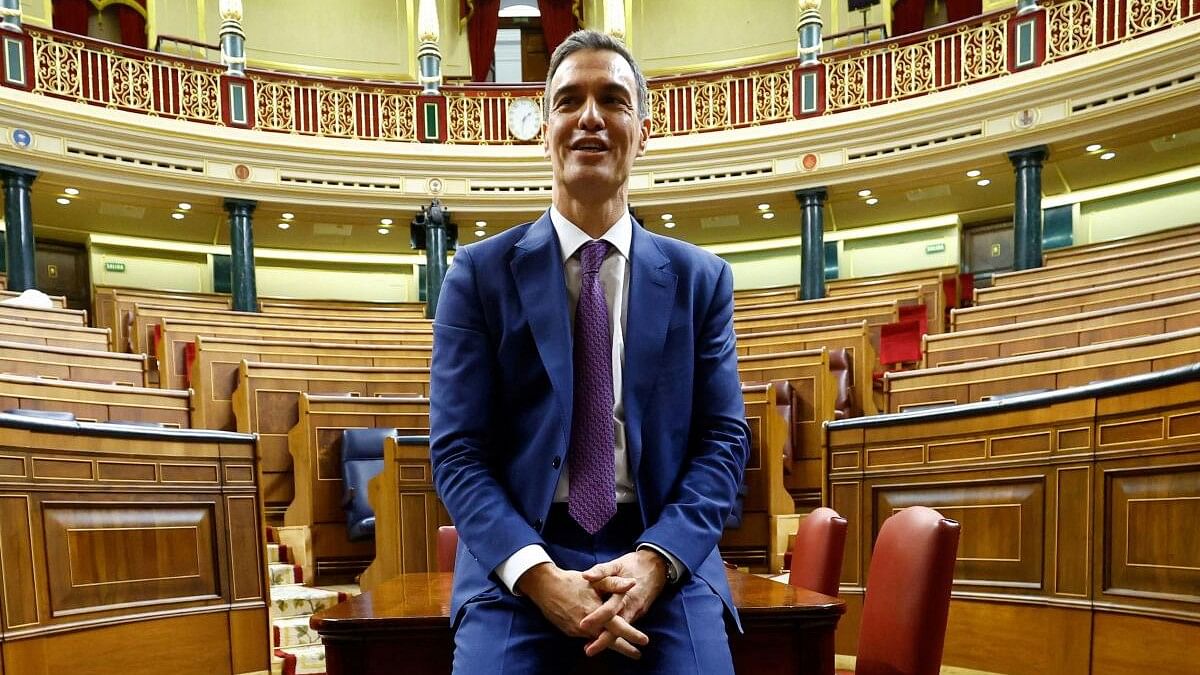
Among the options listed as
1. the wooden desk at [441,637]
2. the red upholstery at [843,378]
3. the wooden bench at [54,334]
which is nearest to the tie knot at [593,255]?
the wooden desk at [441,637]

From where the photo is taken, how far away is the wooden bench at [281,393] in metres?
3.85

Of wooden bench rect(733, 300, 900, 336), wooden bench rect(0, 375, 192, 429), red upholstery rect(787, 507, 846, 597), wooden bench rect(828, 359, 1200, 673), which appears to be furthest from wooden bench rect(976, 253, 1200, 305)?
wooden bench rect(0, 375, 192, 429)

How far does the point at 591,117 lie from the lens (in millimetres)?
964

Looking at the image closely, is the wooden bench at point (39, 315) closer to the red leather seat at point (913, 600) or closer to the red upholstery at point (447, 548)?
the red upholstery at point (447, 548)

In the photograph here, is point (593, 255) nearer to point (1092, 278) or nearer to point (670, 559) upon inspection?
point (670, 559)

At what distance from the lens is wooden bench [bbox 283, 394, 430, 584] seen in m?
3.41

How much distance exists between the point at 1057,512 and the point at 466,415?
1802 mm

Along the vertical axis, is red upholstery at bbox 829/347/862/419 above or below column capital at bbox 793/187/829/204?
below

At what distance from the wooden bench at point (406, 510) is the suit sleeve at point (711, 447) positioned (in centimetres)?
210

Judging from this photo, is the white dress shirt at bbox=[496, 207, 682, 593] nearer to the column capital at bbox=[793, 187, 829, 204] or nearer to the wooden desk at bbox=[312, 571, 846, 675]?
the wooden desk at bbox=[312, 571, 846, 675]

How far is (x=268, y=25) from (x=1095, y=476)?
1051 centimetres

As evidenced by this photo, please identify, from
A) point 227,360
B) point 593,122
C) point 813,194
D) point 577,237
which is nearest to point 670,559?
point 577,237

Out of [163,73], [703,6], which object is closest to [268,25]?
[163,73]

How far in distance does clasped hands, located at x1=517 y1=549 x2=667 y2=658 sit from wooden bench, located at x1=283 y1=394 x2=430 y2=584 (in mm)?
2562
